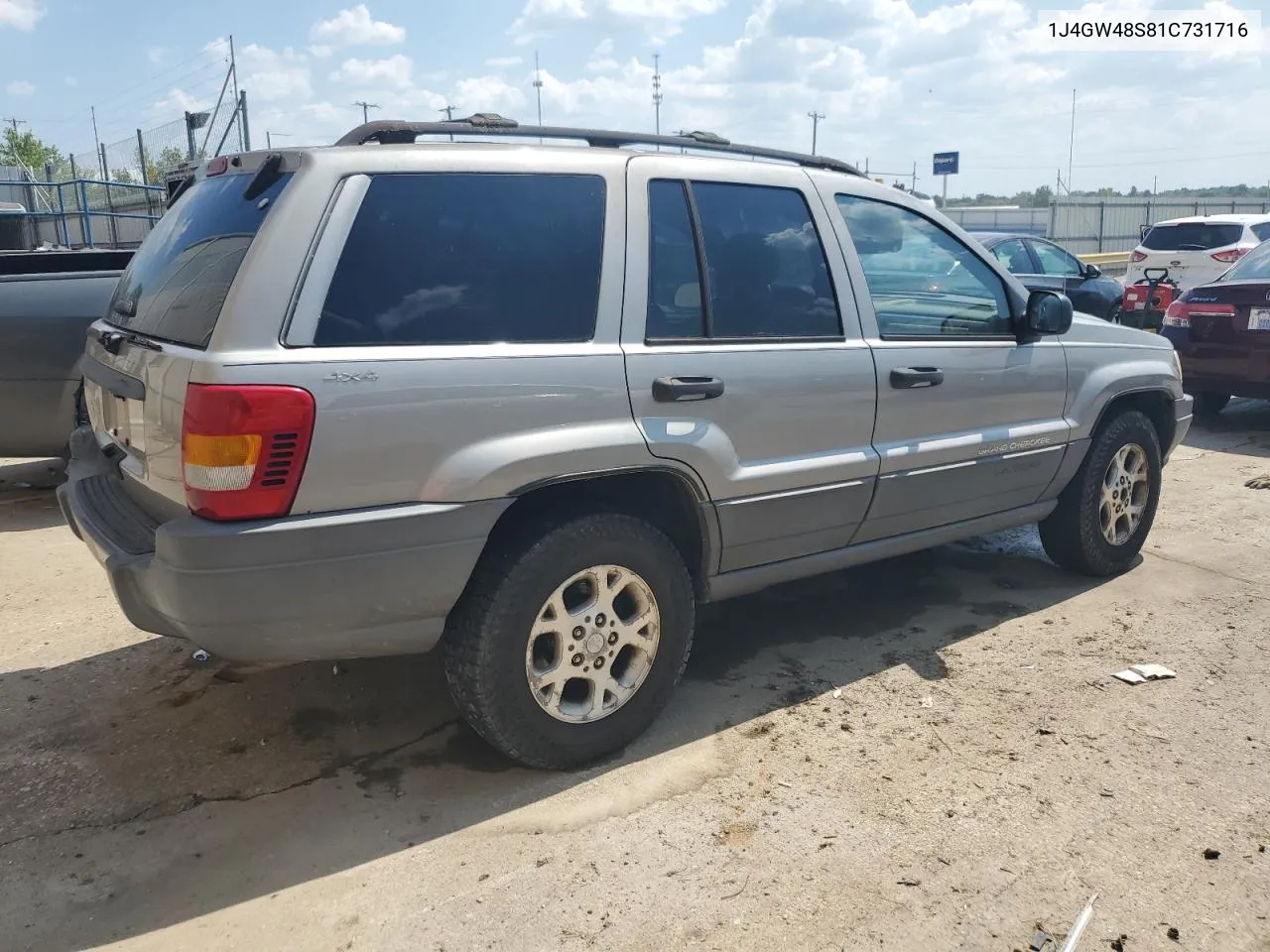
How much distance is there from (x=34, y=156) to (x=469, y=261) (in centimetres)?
5954

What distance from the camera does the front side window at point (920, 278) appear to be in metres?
3.81

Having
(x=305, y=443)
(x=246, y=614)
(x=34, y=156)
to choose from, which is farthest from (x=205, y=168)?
(x=34, y=156)

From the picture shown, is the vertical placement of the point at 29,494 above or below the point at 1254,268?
below

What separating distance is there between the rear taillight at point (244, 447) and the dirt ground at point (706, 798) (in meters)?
1.01

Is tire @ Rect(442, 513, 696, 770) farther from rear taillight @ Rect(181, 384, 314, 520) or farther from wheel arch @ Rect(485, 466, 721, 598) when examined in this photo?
rear taillight @ Rect(181, 384, 314, 520)

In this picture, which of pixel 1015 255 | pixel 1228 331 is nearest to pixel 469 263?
pixel 1228 331

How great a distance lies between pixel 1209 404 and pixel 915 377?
665 cm

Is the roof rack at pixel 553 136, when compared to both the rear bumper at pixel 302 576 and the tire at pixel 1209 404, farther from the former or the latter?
the tire at pixel 1209 404

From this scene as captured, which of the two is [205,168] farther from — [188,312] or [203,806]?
[203,806]

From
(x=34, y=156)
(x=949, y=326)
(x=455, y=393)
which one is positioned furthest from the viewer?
(x=34, y=156)

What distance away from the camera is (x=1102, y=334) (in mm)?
4703

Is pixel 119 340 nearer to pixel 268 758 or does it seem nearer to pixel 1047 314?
pixel 268 758

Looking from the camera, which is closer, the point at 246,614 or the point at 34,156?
the point at 246,614

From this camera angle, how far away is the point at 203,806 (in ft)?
9.86
